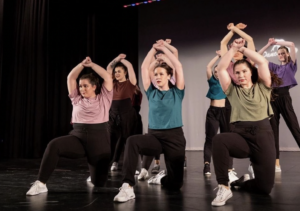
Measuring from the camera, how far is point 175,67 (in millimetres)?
2564

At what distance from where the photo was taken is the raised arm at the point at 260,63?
89.0 inches

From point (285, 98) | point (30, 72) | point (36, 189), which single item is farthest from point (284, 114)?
point (30, 72)

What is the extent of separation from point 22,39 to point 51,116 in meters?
1.39

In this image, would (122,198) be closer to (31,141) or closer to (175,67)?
(175,67)

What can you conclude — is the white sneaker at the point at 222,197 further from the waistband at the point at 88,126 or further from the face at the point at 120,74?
the face at the point at 120,74

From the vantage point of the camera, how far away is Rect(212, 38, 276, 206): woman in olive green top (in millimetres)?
2271

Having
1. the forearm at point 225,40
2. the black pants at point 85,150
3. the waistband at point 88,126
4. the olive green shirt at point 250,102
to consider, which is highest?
the forearm at point 225,40

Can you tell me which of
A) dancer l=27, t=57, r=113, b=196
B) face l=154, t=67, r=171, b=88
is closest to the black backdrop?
dancer l=27, t=57, r=113, b=196

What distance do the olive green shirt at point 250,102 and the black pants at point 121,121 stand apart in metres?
1.51

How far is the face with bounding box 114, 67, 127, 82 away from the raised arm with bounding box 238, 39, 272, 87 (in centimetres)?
166

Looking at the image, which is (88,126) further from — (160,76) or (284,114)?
(284,114)

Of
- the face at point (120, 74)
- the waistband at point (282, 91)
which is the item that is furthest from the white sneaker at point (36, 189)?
the waistband at point (282, 91)

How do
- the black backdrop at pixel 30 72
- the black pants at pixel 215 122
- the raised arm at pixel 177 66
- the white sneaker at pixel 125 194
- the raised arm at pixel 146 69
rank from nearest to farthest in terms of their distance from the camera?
the white sneaker at pixel 125 194
the raised arm at pixel 177 66
the raised arm at pixel 146 69
the black pants at pixel 215 122
the black backdrop at pixel 30 72

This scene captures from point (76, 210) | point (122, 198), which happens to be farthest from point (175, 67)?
point (76, 210)
